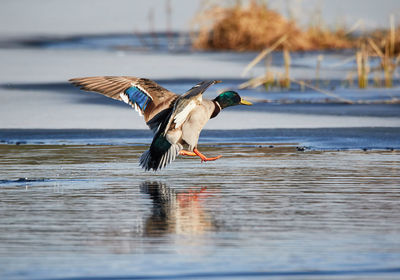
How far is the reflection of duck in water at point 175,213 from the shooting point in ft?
21.2

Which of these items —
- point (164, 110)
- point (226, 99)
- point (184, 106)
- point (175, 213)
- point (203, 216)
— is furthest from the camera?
point (226, 99)

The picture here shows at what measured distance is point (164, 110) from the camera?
9766 mm

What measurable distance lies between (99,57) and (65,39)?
33.7 ft

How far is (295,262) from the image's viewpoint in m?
5.45

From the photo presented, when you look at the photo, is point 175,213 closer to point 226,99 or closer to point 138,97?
point 138,97

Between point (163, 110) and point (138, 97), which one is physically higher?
point (138, 97)

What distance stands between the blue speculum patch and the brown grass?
60.2ft

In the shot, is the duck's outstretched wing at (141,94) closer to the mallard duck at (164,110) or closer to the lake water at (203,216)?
the mallard duck at (164,110)

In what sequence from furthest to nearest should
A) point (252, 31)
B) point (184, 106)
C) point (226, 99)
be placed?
point (252, 31)
point (226, 99)
point (184, 106)

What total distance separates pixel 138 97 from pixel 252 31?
19435mm

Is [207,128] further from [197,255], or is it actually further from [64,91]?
[197,255]

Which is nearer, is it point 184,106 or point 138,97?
point 184,106

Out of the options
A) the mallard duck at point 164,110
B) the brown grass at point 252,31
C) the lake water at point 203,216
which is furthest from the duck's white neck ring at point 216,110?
the brown grass at point 252,31

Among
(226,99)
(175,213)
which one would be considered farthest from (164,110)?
(175,213)
